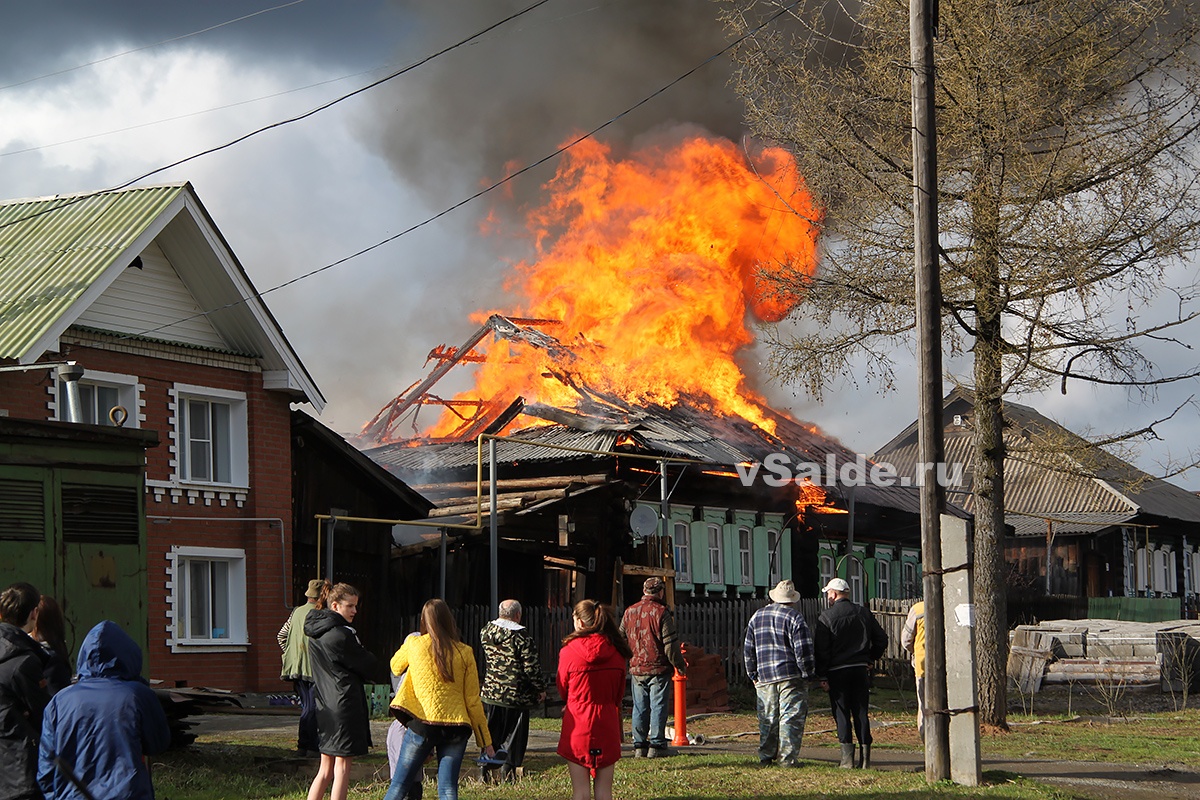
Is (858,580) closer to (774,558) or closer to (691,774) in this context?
(774,558)

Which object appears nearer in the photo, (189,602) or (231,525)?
(189,602)

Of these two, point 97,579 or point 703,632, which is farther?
point 703,632

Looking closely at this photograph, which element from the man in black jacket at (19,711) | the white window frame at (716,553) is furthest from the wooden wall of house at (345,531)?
the man in black jacket at (19,711)

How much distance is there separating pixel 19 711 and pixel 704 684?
14017mm

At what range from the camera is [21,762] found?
7.21 m

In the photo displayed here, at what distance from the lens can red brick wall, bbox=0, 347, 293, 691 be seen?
19391 millimetres

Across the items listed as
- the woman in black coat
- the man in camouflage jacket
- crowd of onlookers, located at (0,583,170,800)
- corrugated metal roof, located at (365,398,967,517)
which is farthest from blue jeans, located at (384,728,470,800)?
corrugated metal roof, located at (365,398,967,517)

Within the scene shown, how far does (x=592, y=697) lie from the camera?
938cm

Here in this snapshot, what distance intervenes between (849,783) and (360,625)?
486 inches

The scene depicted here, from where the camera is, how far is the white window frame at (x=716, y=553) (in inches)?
1198

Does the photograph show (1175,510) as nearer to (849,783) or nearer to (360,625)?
(360,625)

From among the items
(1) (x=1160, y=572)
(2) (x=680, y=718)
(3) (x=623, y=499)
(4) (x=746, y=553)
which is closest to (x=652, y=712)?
(2) (x=680, y=718)

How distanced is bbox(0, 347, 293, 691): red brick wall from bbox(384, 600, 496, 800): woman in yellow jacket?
11224 mm

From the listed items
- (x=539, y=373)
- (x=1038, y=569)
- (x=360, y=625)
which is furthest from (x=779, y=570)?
(x=1038, y=569)
